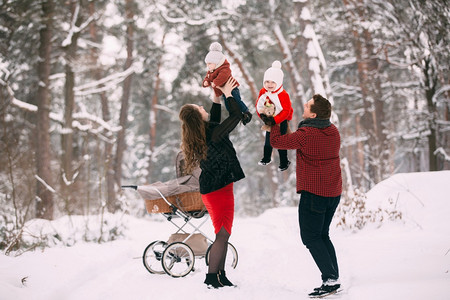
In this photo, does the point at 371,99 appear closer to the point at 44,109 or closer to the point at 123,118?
the point at 123,118

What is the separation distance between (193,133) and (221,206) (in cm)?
81

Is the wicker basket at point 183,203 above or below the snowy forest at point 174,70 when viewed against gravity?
below

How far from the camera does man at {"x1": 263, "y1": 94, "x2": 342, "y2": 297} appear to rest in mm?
4094

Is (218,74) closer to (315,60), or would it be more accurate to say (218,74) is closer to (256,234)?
(256,234)

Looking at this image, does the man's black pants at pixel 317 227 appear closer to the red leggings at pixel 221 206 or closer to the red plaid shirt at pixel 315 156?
the red plaid shirt at pixel 315 156

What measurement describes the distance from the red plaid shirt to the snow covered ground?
3.40 ft

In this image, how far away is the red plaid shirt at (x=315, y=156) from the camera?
407 cm

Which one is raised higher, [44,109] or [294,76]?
[294,76]

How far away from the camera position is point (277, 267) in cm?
550

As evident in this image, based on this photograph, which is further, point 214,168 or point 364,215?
point 364,215

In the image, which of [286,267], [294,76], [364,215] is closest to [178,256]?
[286,267]

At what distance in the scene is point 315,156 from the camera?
4148 mm

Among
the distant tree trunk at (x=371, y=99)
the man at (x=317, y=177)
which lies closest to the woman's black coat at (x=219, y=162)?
the man at (x=317, y=177)

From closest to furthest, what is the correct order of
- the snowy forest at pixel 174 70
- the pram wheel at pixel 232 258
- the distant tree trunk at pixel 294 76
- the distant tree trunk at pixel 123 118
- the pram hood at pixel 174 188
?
1. the pram hood at pixel 174 188
2. the pram wheel at pixel 232 258
3. the snowy forest at pixel 174 70
4. the distant tree trunk at pixel 294 76
5. the distant tree trunk at pixel 123 118
